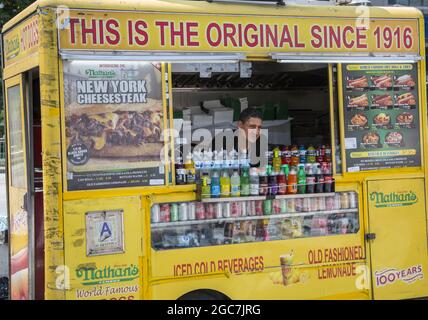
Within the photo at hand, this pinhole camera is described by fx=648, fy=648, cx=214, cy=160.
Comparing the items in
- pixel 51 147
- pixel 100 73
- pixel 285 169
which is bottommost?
pixel 285 169

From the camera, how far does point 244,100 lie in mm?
6754

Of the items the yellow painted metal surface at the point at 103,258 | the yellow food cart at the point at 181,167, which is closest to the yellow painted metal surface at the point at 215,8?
the yellow food cart at the point at 181,167

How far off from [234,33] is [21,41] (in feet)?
5.37

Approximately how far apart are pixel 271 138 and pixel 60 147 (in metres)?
2.78

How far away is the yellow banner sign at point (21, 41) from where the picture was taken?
4602 mm

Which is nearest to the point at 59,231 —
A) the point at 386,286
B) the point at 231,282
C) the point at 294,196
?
the point at 231,282

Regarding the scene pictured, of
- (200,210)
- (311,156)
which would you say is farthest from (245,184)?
(311,156)

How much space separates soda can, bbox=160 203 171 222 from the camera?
15.7ft

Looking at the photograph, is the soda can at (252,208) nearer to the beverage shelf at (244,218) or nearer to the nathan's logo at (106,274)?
the beverage shelf at (244,218)

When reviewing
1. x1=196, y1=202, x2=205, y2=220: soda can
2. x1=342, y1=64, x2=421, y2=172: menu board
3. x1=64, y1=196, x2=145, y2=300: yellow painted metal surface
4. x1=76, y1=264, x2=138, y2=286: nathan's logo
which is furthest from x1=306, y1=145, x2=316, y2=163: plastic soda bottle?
x1=76, y1=264, x2=138, y2=286: nathan's logo

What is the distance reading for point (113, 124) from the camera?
4.61 metres

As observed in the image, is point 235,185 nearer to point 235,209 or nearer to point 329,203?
point 235,209

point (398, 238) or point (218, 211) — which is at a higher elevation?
point (218, 211)

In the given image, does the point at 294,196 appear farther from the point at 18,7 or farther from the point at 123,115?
the point at 18,7
